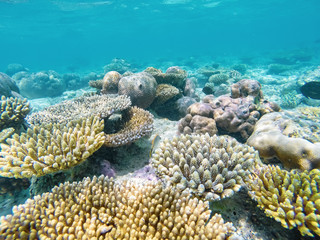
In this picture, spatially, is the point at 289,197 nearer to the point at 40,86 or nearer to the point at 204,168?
the point at 204,168

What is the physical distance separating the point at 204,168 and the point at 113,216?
63.8 inches

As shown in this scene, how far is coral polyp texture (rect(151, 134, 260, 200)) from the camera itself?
2.53 metres

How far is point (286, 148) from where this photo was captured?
11.2ft

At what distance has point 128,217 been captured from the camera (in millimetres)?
2242

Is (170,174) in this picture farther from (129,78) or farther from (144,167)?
(129,78)

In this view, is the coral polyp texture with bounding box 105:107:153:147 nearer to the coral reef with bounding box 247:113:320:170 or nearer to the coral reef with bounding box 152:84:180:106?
the coral reef with bounding box 152:84:180:106

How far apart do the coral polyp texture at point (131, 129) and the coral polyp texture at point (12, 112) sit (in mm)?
3603

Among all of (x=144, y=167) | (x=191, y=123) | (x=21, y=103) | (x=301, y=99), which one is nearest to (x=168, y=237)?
(x=144, y=167)

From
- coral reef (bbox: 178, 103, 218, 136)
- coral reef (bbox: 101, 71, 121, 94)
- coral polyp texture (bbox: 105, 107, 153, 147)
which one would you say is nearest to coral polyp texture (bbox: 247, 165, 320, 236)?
coral reef (bbox: 178, 103, 218, 136)

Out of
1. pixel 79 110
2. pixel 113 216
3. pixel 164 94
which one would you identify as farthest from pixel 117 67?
pixel 113 216

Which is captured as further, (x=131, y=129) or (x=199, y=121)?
(x=199, y=121)

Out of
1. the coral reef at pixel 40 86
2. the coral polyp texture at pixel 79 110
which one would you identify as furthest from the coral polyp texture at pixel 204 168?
the coral reef at pixel 40 86

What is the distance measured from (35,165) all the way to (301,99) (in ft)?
50.3

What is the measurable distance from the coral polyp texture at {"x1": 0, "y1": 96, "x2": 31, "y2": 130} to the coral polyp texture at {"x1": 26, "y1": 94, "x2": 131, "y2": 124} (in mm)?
994
